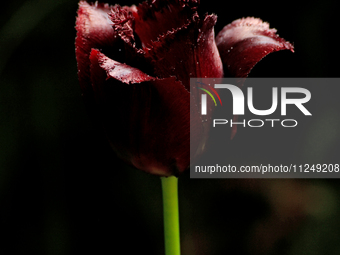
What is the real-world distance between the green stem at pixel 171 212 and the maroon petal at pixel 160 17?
0.28 feet

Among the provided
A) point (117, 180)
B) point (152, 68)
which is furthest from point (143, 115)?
point (117, 180)

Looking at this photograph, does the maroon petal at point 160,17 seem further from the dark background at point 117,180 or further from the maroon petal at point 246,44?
the dark background at point 117,180

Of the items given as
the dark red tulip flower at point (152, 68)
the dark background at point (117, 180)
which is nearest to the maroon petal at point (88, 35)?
the dark red tulip flower at point (152, 68)

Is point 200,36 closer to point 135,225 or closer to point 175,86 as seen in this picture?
point 175,86

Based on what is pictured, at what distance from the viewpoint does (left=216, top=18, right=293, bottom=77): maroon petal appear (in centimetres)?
19

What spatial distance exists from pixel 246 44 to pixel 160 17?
0.17 feet

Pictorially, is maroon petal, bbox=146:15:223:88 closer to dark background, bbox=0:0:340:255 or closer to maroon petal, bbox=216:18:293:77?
maroon petal, bbox=216:18:293:77

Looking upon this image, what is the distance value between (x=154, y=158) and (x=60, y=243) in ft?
0.90

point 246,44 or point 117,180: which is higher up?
point 246,44

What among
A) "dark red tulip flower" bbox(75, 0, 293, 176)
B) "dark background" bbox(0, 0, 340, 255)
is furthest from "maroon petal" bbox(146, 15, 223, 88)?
"dark background" bbox(0, 0, 340, 255)

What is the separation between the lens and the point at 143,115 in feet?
0.59

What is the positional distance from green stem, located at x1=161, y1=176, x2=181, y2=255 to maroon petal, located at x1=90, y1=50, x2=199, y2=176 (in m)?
0.02

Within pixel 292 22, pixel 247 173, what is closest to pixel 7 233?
pixel 247 173

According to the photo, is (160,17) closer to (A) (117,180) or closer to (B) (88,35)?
(B) (88,35)
